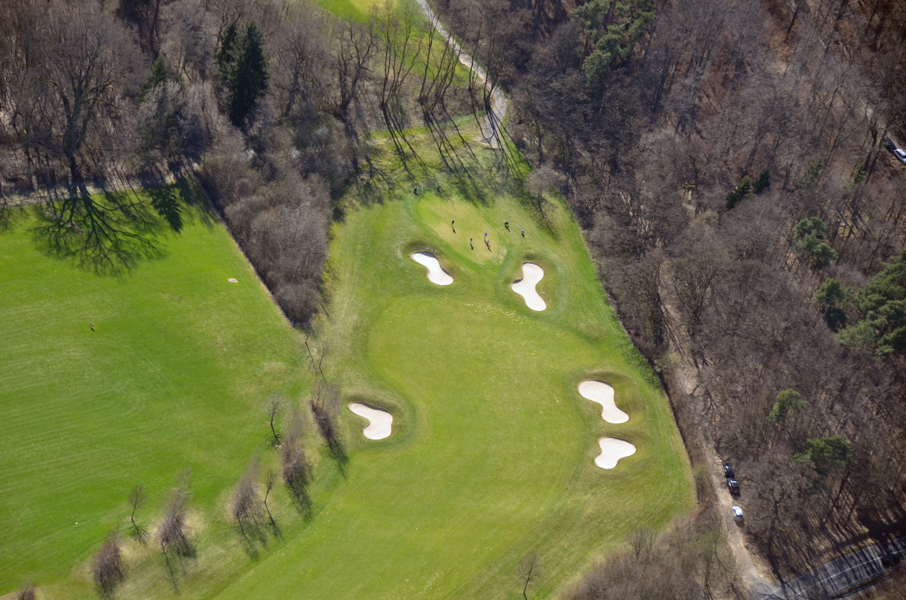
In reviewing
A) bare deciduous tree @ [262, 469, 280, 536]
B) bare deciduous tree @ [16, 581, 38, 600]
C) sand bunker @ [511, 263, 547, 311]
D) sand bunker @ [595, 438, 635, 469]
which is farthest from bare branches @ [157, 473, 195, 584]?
sand bunker @ [511, 263, 547, 311]

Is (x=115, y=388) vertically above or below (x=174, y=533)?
above

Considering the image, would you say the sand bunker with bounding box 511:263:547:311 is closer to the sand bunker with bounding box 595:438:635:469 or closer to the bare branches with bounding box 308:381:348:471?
the sand bunker with bounding box 595:438:635:469

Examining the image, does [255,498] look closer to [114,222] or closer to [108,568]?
[108,568]

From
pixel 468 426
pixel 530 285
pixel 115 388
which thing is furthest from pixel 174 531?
pixel 530 285

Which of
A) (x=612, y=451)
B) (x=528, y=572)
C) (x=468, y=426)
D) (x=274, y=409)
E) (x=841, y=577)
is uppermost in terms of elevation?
(x=274, y=409)

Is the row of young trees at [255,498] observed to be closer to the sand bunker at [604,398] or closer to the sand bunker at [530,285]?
the sand bunker at [604,398]

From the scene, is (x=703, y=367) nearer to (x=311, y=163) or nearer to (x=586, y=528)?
(x=586, y=528)
